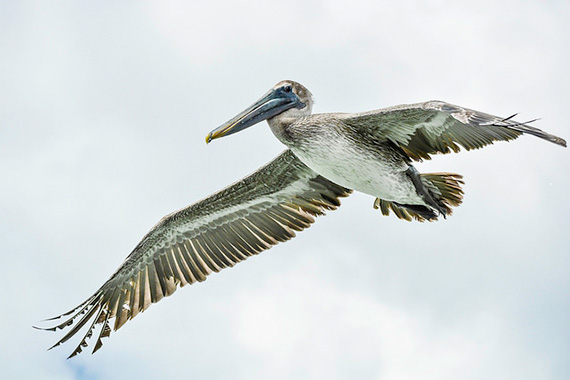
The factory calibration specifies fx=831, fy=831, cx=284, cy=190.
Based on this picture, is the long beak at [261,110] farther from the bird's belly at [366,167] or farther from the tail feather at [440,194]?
the tail feather at [440,194]

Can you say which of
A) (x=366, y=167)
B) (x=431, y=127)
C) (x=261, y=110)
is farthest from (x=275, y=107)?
(x=431, y=127)

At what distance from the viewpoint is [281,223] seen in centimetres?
1143

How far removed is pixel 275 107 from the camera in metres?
10.3

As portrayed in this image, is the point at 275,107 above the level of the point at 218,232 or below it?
above

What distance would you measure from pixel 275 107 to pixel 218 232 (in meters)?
2.19

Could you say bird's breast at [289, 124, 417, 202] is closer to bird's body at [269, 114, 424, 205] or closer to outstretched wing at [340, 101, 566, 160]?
bird's body at [269, 114, 424, 205]

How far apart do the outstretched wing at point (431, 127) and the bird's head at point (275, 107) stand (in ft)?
3.03

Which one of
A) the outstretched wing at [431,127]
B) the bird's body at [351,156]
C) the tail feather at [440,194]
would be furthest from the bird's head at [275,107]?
the tail feather at [440,194]

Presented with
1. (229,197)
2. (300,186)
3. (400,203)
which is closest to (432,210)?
(400,203)

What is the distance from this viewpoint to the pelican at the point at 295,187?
912cm

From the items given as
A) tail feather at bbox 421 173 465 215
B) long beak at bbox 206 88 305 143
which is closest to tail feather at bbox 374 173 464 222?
tail feather at bbox 421 173 465 215

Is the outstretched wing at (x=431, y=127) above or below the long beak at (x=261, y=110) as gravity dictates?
Answer: below

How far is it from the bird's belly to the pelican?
0.01 metres

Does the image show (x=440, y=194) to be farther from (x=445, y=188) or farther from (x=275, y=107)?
(x=275, y=107)
